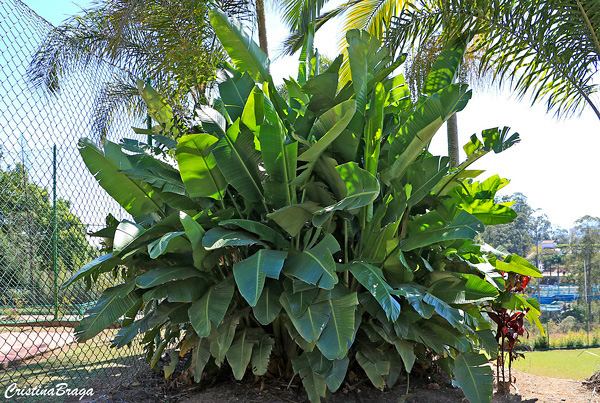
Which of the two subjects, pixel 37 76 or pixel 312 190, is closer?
pixel 312 190

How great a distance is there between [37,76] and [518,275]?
8.49 meters

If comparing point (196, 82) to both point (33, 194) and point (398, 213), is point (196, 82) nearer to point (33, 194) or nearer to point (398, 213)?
point (33, 194)

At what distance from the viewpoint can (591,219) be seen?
18.6m

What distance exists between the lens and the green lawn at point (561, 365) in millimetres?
6035

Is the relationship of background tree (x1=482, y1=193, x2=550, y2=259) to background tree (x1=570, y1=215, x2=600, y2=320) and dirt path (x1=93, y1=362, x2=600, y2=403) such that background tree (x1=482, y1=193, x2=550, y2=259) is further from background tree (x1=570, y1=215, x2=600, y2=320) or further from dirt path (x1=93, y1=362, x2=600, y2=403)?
dirt path (x1=93, y1=362, x2=600, y2=403)

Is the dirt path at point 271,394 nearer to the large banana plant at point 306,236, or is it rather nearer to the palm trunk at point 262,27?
the large banana plant at point 306,236

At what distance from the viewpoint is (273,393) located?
11.6ft

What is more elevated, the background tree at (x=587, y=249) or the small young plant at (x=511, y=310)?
the background tree at (x=587, y=249)

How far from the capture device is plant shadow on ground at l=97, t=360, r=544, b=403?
3.53 meters

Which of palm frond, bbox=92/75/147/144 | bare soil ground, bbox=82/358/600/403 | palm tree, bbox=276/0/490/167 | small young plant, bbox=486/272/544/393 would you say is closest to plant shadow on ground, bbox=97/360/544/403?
bare soil ground, bbox=82/358/600/403

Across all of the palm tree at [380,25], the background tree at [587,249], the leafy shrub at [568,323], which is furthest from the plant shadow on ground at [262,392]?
the background tree at [587,249]

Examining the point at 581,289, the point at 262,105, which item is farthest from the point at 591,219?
the point at 262,105

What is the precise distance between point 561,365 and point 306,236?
6.08 m

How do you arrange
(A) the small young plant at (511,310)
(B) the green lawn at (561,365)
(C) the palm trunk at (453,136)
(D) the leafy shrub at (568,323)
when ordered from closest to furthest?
1. (A) the small young plant at (511,310)
2. (B) the green lawn at (561,365)
3. (C) the palm trunk at (453,136)
4. (D) the leafy shrub at (568,323)
